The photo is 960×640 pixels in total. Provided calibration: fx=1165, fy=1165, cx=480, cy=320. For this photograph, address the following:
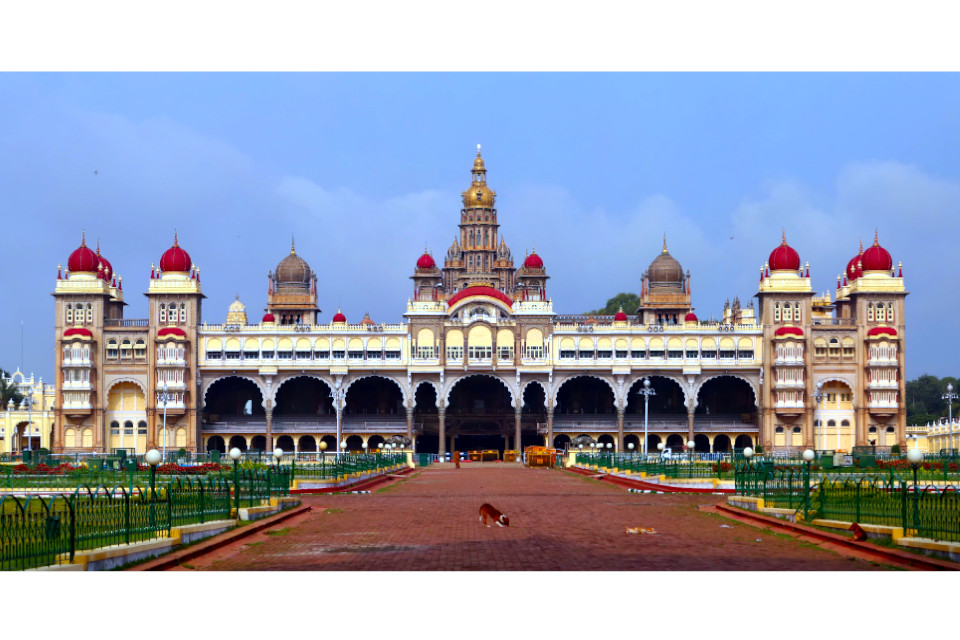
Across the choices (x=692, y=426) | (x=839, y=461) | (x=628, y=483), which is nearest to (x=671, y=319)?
(x=692, y=426)

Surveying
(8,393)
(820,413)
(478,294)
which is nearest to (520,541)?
(478,294)

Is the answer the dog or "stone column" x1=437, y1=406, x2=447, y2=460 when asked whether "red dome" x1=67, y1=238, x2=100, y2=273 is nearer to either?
"stone column" x1=437, y1=406, x2=447, y2=460

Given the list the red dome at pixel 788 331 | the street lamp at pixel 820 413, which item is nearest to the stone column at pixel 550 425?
the red dome at pixel 788 331

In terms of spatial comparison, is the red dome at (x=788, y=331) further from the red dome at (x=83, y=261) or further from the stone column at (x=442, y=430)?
the red dome at (x=83, y=261)

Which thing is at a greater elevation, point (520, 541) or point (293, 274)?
point (293, 274)

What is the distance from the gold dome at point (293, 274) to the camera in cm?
10488

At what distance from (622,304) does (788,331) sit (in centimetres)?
5927

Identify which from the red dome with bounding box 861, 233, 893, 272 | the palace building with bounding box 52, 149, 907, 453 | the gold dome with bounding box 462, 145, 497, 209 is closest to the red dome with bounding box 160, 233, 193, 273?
the palace building with bounding box 52, 149, 907, 453

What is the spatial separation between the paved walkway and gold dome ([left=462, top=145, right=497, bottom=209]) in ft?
249

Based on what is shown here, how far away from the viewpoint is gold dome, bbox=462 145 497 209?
107562mm

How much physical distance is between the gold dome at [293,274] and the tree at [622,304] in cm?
4744

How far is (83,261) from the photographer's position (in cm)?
8738

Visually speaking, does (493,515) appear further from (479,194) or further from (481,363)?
(479,194)

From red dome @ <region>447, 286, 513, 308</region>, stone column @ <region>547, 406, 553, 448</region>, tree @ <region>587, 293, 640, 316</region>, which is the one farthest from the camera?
tree @ <region>587, 293, 640, 316</region>
